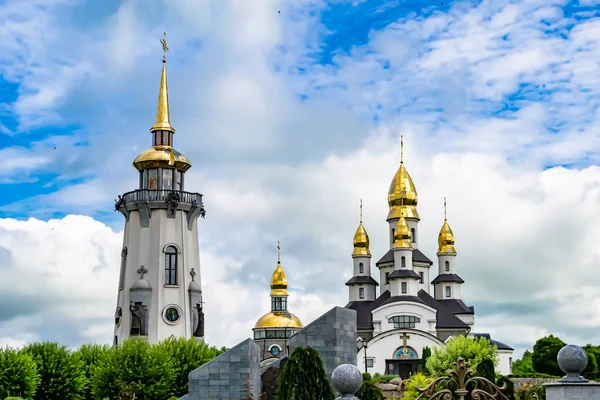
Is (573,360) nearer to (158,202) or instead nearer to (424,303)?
(158,202)

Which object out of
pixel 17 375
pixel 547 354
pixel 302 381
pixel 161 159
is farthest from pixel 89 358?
pixel 547 354

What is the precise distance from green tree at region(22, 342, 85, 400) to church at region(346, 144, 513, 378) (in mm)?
34359

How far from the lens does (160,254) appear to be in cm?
4809

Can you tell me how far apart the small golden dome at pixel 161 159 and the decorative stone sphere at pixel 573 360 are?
39453 millimetres

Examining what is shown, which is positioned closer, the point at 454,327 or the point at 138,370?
the point at 138,370

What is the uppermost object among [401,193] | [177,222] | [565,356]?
[401,193]

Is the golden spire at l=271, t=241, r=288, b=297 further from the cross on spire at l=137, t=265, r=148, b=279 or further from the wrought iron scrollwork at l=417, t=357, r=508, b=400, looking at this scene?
the wrought iron scrollwork at l=417, t=357, r=508, b=400

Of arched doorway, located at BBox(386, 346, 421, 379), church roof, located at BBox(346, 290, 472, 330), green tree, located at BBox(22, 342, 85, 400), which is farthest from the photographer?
church roof, located at BBox(346, 290, 472, 330)

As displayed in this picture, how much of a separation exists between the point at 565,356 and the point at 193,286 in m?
38.6

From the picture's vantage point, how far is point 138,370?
1369 inches

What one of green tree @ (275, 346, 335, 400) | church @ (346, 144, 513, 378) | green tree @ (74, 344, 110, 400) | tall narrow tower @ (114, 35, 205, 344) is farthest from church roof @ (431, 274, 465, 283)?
green tree @ (275, 346, 335, 400)

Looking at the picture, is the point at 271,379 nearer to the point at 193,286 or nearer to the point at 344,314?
the point at 344,314

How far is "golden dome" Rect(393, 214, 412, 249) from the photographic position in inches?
3031

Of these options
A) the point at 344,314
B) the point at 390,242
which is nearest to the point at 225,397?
the point at 344,314
